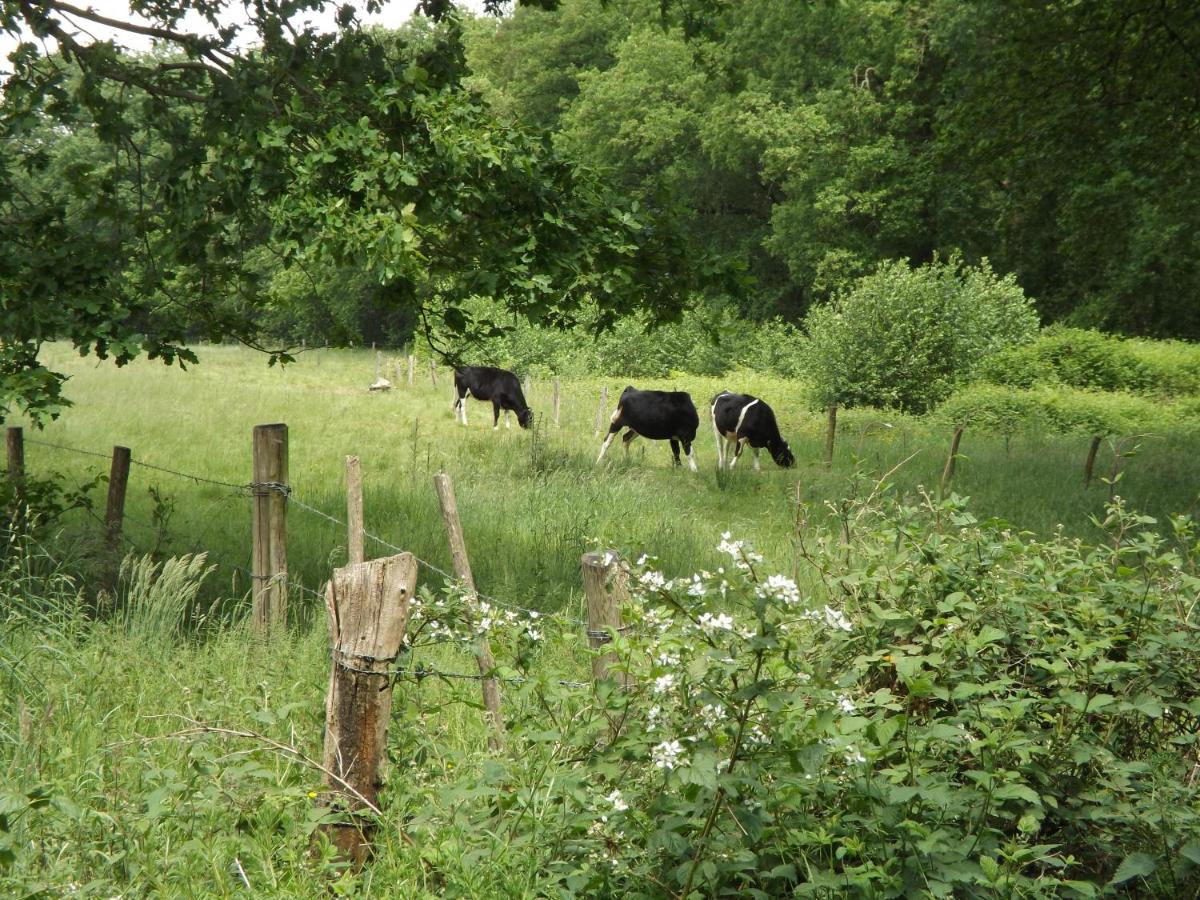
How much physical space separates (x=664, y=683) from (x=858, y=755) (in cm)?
61

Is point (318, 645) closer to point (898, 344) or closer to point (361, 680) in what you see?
point (361, 680)

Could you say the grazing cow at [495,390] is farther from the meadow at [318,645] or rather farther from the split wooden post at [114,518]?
the split wooden post at [114,518]

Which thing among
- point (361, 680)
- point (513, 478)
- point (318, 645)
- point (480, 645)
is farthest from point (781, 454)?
point (361, 680)

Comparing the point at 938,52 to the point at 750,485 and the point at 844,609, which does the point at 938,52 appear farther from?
the point at 844,609

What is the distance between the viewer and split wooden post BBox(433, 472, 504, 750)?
13.3ft

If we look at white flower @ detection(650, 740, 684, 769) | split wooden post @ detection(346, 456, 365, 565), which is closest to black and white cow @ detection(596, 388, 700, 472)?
split wooden post @ detection(346, 456, 365, 565)

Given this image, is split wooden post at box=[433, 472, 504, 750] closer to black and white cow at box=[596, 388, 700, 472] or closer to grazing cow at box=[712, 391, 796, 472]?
grazing cow at box=[712, 391, 796, 472]

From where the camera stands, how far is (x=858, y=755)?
3172 millimetres

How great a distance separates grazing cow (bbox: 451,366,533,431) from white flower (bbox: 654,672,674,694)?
19.0 metres

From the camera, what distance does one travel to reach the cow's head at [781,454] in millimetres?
18438

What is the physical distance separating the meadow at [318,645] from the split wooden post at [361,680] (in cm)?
→ 11

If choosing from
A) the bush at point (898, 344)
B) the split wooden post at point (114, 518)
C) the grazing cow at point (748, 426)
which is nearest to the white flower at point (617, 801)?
the split wooden post at point (114, 518)

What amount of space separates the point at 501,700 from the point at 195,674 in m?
1.53

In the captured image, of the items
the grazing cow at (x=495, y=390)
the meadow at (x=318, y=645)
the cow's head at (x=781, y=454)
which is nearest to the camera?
the meadow at (x=318, y=645)
